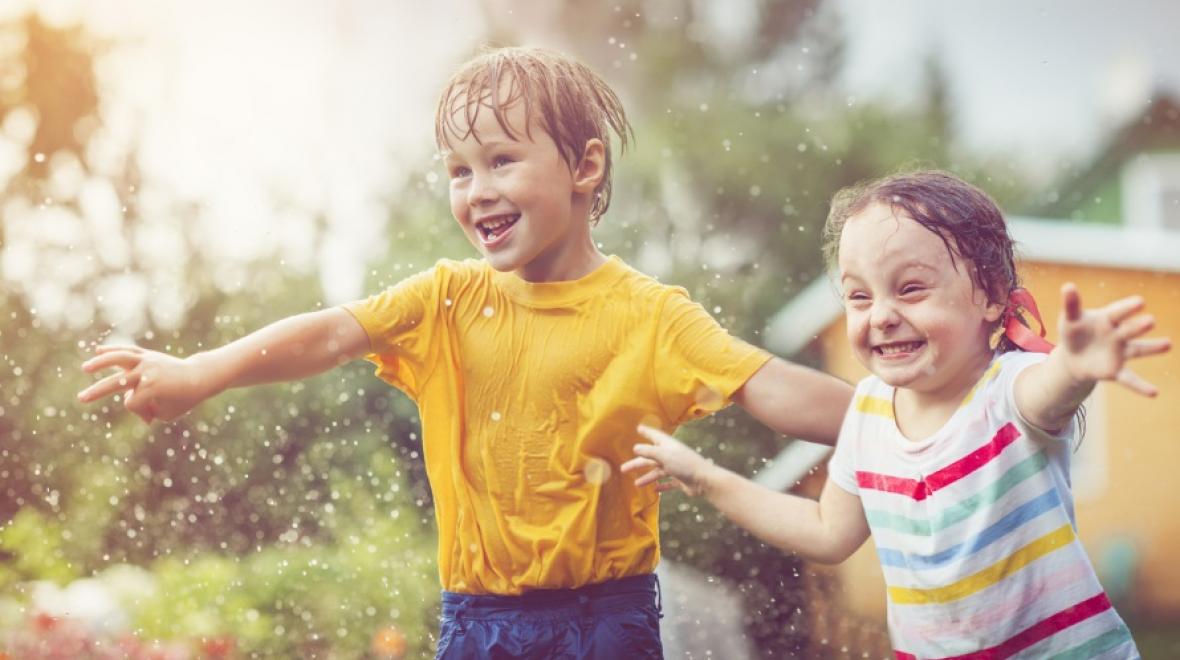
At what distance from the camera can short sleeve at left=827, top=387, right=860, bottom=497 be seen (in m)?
1.75

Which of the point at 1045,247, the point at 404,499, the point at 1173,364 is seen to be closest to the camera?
the point at 404,499

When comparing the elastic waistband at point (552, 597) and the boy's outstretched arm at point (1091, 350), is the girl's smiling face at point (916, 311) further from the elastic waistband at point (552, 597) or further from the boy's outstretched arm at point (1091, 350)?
the elastic waistband at point (552, 597)

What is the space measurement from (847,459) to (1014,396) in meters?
0.27

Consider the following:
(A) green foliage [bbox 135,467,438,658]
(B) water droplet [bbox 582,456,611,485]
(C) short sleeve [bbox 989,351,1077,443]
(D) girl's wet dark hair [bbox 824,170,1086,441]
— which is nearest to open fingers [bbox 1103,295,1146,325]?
(C) short sleeve [bbox 989,351,1077,443]

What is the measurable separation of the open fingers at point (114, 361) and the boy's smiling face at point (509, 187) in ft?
1.69

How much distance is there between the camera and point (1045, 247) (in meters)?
4.59

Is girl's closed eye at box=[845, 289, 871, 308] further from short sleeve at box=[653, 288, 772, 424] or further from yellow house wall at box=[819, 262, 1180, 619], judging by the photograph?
yellow house wall at box=[819, 262, 1180, 619]

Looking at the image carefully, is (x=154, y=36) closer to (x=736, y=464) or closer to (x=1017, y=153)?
(x=736, y=464)

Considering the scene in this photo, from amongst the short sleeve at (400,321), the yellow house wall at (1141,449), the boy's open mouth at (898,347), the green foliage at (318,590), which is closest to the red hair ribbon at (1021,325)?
the boy's open mouth at (898,347)

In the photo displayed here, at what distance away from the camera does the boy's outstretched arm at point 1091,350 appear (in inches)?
52.7

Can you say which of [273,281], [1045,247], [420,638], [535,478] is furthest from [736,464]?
[535,478]

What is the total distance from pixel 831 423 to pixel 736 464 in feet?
6.75

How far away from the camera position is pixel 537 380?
6.38 ft

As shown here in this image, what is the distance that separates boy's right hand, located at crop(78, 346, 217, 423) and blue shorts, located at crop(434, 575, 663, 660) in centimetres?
50
